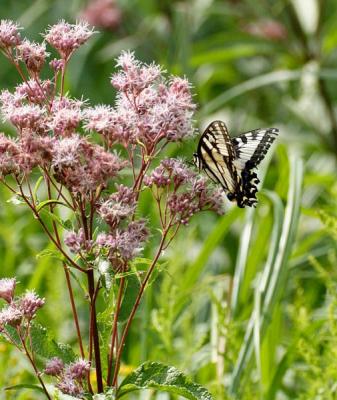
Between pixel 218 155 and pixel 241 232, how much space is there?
1.23m

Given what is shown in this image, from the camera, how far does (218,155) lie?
58.7 inches

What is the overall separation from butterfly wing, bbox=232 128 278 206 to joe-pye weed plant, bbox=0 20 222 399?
259 mm

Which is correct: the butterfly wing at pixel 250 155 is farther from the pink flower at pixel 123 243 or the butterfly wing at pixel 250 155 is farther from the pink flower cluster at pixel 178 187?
the pink flower at pixel 123 243

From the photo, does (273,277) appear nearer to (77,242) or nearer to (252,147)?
(252,147)

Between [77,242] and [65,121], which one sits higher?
[65,121]

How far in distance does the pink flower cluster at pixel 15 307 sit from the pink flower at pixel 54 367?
0.06 metres

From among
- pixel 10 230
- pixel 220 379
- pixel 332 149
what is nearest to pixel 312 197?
pixel 332 149

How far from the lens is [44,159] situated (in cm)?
119

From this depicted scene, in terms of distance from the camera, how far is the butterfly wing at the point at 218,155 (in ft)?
4.70

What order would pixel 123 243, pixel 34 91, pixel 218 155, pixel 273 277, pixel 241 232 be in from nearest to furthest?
pixel 123 243
pixel 34 91
pixel 218 155
pixel 273 277
pixel 241 232

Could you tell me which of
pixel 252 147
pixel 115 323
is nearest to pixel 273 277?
pixel 252 147

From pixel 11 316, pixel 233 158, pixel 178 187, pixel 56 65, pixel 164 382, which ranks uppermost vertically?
pixel 56 65

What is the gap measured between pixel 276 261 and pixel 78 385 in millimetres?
880

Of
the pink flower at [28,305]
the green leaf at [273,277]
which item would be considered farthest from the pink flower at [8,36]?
the green leaf at [273,277]
